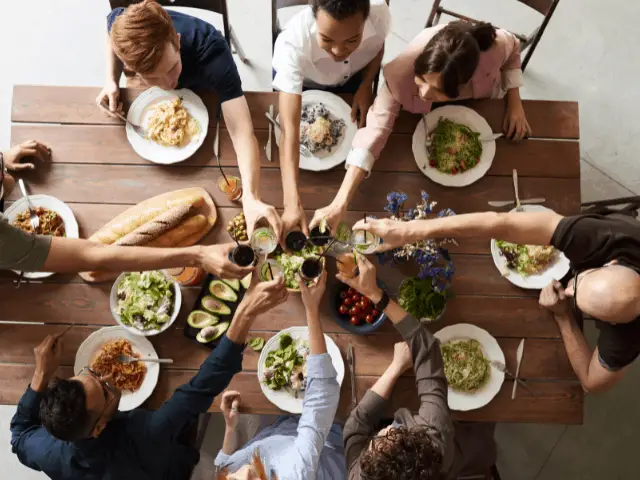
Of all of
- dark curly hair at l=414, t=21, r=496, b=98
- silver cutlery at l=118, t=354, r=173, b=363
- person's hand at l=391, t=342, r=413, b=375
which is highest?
dark curly hair at l=414, t=21, r=496, b=98

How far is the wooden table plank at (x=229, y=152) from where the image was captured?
241 cm

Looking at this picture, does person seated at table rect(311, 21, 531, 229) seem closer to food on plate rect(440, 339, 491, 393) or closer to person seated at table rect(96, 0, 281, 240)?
person seated at table rect(96, 0, 281, 240)

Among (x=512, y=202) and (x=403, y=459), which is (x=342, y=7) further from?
(x=403, y=459)

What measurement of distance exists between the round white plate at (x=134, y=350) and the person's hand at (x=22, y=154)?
85 centimetres

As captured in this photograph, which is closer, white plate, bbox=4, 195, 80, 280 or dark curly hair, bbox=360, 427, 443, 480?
dark curly hair, bbox=360, 427, 443, 480

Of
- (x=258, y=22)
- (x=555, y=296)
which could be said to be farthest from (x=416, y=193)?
(x=258, y=22)

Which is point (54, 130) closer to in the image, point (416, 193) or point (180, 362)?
point (180, 362)

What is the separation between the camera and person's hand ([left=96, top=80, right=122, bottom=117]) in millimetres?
2385

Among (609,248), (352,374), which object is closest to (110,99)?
(352,374)

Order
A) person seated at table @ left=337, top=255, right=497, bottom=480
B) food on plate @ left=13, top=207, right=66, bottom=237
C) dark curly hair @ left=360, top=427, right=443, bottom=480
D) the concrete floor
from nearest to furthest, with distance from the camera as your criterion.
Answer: dark curly hair @ left=360, top=427, right=443, bottom=480 < person seated at table @ left=337, top=255, right=497, bottom=480 < food on plate @ left=13, top=207, right=66, bottom=237 < the concrete floor

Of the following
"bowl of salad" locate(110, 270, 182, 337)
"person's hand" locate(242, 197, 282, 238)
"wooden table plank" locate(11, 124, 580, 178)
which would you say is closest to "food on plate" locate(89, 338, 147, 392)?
"bowl of salad" locate(110, 270, 182, 337)

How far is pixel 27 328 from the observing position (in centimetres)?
231

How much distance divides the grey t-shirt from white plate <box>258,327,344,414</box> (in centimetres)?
101

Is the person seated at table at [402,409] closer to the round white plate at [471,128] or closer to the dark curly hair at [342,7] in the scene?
the round white plate at [471,128]
